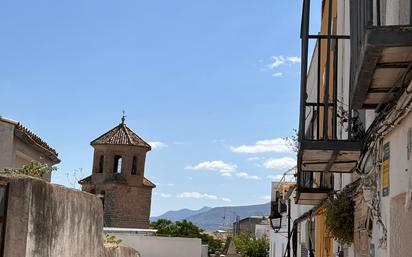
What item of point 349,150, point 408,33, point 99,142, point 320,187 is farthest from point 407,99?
point 99,142

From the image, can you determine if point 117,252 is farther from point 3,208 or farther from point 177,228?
point 177,228

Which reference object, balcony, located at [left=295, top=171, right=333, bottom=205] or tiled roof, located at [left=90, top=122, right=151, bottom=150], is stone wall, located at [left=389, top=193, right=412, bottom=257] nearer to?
balcony, located at [left=295, top=171, right=333, bottom=205]

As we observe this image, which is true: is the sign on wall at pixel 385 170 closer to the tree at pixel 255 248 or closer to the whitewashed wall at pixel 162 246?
the whitewashed wall at pixel 162 246

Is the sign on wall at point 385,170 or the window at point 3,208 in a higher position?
the sign on wall at point 385,170

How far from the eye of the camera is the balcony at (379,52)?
3.73 m

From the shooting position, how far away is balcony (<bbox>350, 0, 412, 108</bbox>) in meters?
3.73

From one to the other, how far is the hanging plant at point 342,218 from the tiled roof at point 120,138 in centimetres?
3607

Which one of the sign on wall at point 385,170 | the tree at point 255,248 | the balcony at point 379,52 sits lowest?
the tree at point 255,248

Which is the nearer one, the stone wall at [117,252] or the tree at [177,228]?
the stone wall at [117,252]

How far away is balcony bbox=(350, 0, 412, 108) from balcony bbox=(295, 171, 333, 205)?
4397 millimetres

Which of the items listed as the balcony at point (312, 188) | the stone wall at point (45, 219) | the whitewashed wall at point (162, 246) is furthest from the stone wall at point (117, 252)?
the whitewashed wall at point (162, 246)

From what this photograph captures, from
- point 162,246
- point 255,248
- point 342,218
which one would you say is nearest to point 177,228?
point 255,248

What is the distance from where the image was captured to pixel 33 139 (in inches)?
651

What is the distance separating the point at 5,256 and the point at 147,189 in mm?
37395
